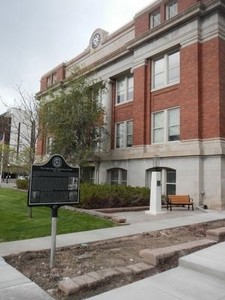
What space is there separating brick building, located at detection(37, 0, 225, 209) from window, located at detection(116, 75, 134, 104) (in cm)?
7

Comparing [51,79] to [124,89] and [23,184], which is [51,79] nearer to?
[23,184]

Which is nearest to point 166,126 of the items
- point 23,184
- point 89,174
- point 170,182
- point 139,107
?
point 139,107

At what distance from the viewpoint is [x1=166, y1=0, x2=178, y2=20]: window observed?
2105cm

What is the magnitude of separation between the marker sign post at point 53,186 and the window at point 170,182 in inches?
542

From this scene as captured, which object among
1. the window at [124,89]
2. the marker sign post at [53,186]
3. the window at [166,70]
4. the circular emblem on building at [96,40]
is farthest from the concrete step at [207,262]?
the circular emblem on building at [96,40]

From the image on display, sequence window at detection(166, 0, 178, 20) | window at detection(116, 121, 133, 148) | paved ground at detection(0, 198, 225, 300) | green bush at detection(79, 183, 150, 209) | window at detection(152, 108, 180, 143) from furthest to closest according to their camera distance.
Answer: window at detection(116, 121, 133, 148) → window at detection(166, 0, 178, 20) → window at detection(152, 108, 180, 143) → green bush at detection(79, 183, 150, 209) → paved ground at detection(0, 198, 225, 300)

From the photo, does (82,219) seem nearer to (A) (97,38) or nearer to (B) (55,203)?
(B) (55,203)

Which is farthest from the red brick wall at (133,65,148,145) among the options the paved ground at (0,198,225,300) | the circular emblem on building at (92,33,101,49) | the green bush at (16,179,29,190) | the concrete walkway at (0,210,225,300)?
the paved ground at (0,198,225,300)

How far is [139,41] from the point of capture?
22344mm

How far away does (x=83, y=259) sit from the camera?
267 inches

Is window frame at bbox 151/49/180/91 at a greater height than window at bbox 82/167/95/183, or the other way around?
window frame at bbox 151/49/180/91

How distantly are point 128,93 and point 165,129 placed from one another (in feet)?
18.2

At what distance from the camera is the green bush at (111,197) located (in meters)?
15.2

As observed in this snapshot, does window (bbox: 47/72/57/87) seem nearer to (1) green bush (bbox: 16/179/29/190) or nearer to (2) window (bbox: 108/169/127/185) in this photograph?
(1) green bush (bbox: 16/179/29/190)
